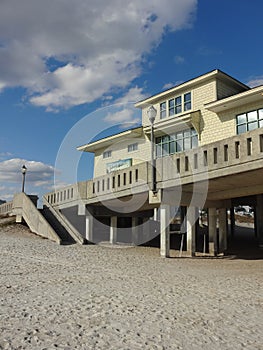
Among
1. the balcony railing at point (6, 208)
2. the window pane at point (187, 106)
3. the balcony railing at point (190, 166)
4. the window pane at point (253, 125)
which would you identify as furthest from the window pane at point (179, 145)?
the balcony railing at point (6, 208)

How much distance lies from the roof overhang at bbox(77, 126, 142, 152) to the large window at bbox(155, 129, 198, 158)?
222 centimetres

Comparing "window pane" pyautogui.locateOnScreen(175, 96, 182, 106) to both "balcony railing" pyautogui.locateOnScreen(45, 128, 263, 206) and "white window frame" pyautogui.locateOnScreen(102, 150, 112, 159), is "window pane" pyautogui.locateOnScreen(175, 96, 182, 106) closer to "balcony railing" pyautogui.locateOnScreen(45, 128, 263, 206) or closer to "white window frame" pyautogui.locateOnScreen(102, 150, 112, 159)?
"white window frame" pyautogui.locateOnScreen(102, 150, 112, 159)

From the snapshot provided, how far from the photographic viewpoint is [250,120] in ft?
68.0

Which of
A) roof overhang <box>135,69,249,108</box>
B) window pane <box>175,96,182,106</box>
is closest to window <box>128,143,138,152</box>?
roof overhang <box>135,69,249,108</box>

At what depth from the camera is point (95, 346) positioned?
4.86 m

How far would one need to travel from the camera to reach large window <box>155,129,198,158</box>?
24406mm

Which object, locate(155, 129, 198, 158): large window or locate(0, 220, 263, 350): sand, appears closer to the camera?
locate(0, 220, 263, 350): sand

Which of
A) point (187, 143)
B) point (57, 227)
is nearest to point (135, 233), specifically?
point (57, 227)

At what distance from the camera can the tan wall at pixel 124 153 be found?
28281mm

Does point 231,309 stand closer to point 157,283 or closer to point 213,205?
point 157,283

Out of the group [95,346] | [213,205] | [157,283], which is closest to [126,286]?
[157,283]

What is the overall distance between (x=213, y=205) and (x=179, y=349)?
604 inches

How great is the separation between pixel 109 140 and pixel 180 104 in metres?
8.51

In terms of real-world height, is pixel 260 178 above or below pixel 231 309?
above
